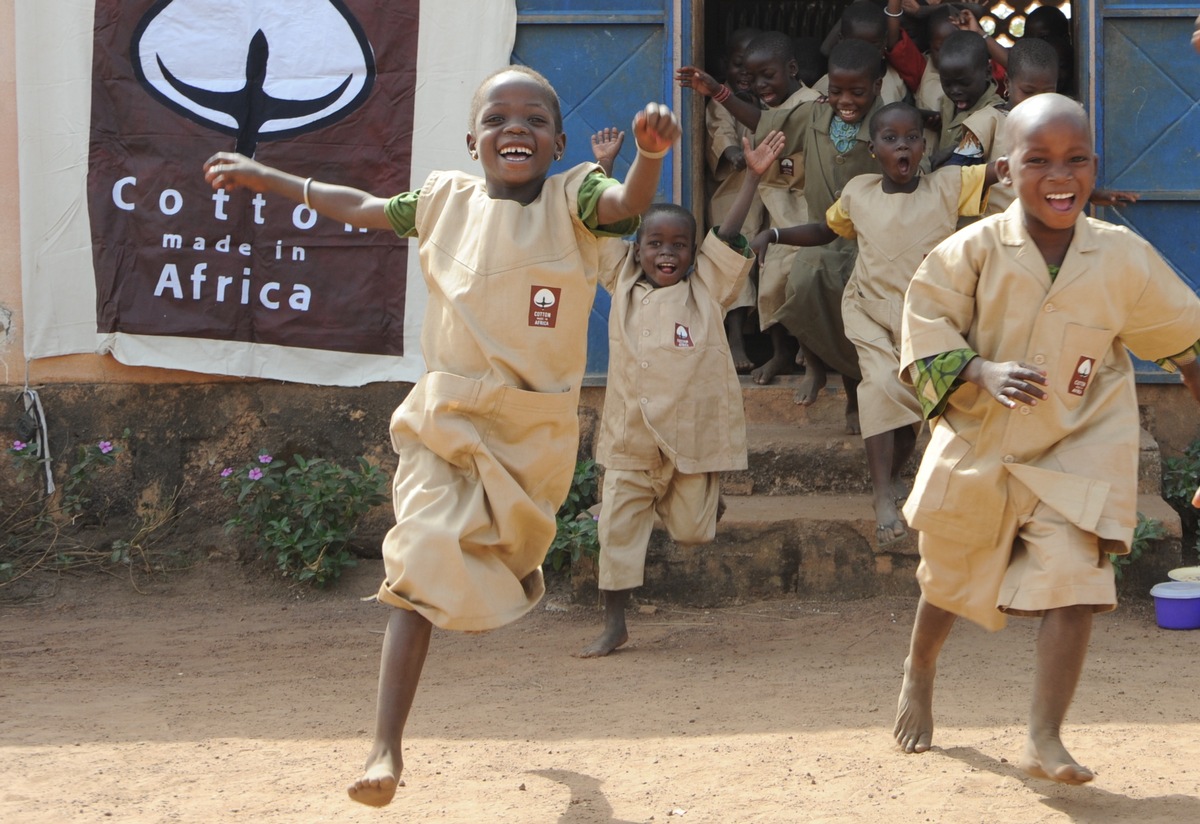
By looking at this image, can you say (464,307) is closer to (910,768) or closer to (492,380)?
(492,380)

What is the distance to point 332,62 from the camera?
5.93 metres

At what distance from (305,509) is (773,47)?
3.04 metres

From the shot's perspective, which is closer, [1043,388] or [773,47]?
[1043,388]

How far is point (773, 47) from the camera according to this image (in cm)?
653

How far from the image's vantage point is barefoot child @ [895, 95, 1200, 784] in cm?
289

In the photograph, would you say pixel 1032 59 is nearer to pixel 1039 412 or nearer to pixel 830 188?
pixel 830 188

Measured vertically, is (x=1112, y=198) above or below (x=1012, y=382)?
above

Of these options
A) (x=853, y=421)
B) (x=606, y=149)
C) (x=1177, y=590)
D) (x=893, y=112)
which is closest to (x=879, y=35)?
(x=893, y=112)

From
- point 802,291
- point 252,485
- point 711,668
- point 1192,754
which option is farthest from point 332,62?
point 1192,754

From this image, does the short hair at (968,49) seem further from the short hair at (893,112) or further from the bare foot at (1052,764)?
the bare foot at (1052,764)

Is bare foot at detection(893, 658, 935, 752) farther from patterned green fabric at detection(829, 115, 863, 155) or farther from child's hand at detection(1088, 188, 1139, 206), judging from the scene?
patterned green fabric at detection(829, 115, 863, 155)

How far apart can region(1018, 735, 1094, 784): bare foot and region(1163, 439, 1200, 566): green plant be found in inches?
120

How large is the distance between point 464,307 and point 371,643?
2238 mm

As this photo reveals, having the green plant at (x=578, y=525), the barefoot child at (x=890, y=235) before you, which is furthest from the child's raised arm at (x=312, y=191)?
the barefoot child at (x=890, y=235)
